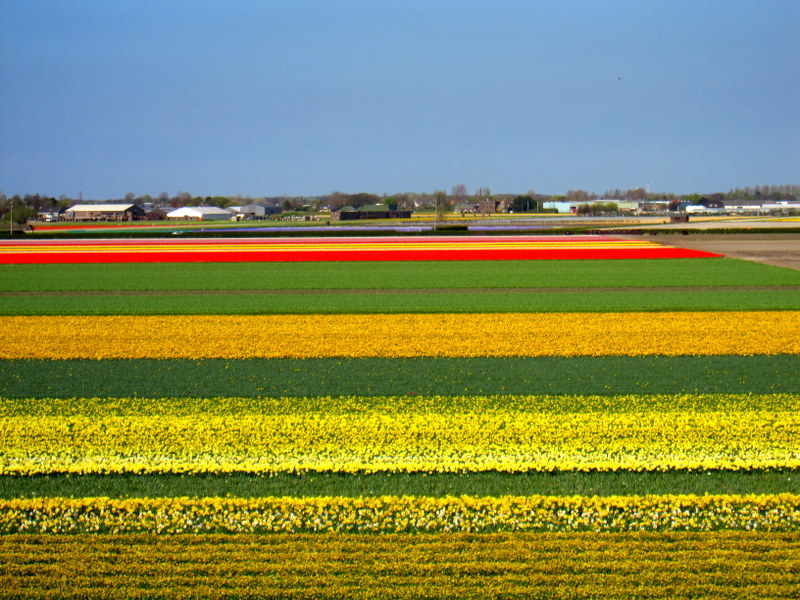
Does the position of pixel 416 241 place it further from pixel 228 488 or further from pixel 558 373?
pixel 228 488

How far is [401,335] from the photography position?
20641 mm

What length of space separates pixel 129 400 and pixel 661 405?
8.71 metres

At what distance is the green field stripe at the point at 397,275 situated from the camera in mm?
32406

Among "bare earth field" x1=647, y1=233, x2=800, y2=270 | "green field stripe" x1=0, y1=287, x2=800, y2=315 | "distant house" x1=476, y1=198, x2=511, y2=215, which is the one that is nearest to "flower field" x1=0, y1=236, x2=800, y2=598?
"green field stripe" x1=0, y1=287, x2=800, y2=315

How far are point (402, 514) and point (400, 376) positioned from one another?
6771 mm

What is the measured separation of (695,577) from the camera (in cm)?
780

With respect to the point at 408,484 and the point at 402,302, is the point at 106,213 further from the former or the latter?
the point at 408,484

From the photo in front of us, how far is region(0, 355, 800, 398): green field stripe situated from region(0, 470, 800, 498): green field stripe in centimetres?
413

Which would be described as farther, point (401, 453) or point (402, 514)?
point (401, 453)

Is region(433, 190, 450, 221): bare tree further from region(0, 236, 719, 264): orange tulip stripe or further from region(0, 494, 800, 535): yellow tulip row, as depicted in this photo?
region(0, 494, 800, 535): yellow tulip row

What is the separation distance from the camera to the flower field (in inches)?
316

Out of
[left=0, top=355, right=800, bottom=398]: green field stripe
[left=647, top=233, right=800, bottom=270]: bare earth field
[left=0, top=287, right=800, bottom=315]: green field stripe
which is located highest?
[left=647, top=233, right=800, bottom=270]: bare earth field

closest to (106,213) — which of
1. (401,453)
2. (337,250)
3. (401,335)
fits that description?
(337,250)

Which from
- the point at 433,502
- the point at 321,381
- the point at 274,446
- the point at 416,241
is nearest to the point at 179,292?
the point at 321,381
